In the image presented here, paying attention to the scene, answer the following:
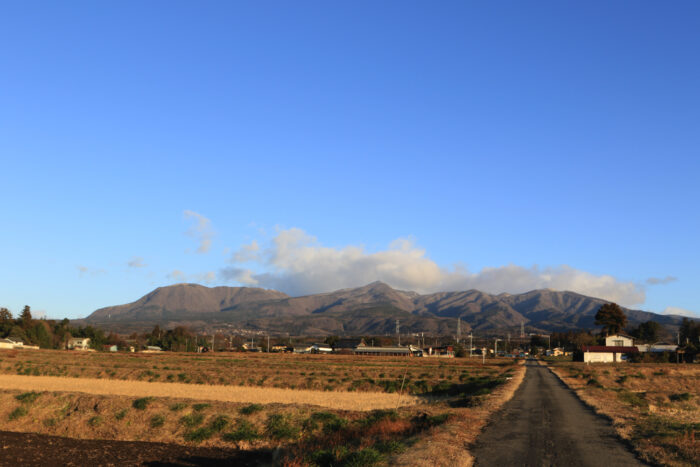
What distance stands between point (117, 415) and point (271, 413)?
8791mm

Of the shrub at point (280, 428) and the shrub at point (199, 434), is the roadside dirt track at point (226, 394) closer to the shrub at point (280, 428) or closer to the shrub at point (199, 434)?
the shrub at point (280, 428)

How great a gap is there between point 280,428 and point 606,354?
124m

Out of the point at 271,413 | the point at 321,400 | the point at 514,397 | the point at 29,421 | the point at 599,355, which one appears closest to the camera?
the point at 271,413

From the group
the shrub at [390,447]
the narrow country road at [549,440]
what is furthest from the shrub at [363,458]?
the narrow country road at [549,440]

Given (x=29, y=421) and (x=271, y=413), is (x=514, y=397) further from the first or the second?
(x=29, y=421)

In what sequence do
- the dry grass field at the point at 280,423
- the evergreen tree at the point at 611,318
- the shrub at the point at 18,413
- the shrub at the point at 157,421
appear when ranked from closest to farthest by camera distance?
the dry grass field at the point at 280,423 < the shrub at the point at 157,421 < the shrub at the point at 18,413 < the evergreen tree at the point at 611,318

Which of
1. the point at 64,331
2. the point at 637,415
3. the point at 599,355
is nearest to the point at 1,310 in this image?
the point at 64,331

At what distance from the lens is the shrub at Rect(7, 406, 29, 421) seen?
1305 inches

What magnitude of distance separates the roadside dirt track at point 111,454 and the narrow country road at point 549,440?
9.94 metres

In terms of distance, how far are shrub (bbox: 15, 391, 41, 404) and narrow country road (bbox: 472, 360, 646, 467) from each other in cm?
2728

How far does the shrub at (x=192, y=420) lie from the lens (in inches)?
1155

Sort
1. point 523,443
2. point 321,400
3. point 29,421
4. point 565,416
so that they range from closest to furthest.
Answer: point 523,443 < point 565,416 < point 29,421 < point 321,400

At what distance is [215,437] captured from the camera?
27844mm

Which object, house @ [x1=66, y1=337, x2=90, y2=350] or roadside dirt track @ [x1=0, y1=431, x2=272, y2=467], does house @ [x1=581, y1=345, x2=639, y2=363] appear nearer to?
roadside dirt track @ [x1=0, y1=431, x2=272, y2=467]
